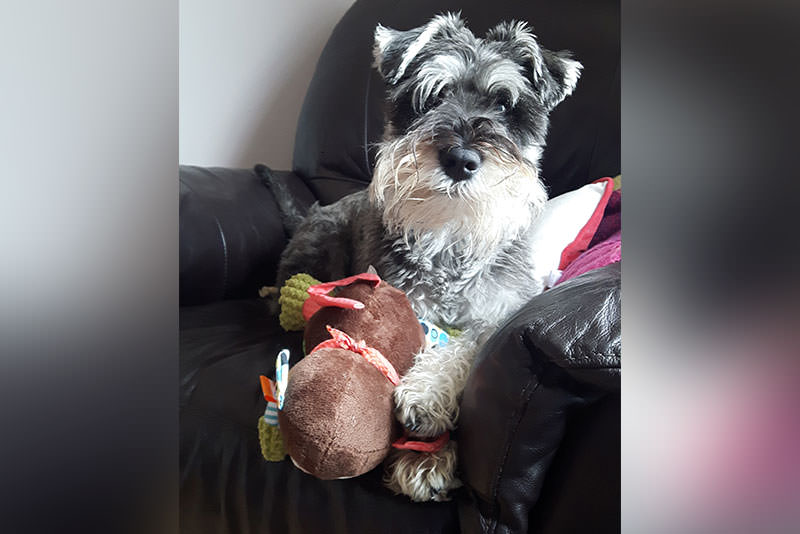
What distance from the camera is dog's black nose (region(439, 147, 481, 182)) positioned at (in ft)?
3.94

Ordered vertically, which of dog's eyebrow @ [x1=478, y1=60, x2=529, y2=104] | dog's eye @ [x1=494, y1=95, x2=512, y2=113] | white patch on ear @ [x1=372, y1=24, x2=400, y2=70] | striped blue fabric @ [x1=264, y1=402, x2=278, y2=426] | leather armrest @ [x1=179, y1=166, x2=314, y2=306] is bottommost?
leather armrest @ [x1=179, y1=166, x2=314, y2=306]

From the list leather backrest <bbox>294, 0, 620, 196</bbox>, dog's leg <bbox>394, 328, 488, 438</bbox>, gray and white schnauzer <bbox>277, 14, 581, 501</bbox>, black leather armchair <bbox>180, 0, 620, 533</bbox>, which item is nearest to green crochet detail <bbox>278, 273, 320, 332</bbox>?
black leather armchair <bbox>180, 0, 620, 533</bbox>

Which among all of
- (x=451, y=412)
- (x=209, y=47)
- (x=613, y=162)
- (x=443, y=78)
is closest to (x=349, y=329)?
(x=451, y=412)

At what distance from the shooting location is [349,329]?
1.03 meters

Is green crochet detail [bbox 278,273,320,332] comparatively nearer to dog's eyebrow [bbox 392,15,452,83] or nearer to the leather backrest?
dog's eyebrow [bbox 392,15,452,83]

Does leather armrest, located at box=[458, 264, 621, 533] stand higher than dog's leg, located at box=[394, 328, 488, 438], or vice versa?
leather armrest, located at box=[458, 264, 621, 533]

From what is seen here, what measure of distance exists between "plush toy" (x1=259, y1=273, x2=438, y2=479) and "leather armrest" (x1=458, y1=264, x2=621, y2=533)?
0.47 ft

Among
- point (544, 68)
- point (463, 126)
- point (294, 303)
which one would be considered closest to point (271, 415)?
point (294, 303)

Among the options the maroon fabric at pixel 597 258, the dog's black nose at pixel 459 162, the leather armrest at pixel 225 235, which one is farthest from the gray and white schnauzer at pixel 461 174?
the leather armrest at pixel 225 235

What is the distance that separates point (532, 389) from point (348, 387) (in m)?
0.25

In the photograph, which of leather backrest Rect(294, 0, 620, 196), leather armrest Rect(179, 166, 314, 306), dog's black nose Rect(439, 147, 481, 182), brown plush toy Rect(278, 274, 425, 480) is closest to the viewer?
brown plush toy Rect(278, 274, 425, 480)

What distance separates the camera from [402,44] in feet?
4.77
